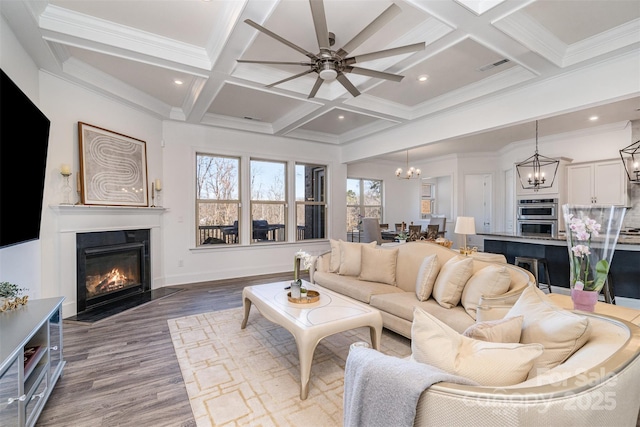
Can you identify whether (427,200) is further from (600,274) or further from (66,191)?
(66,191)

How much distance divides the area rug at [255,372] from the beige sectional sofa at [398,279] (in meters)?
0.38

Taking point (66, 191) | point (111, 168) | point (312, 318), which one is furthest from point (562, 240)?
point (66, 191)

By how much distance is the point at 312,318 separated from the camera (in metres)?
2.39

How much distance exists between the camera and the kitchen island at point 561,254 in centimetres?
390

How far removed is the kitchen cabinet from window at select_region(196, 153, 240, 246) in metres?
6.94

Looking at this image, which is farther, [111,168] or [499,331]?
[111,168]

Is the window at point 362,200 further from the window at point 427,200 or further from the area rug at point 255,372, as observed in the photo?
the area rug at point 255,372

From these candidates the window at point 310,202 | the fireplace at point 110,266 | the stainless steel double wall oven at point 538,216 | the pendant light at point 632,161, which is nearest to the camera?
the fireplace at point 110,266

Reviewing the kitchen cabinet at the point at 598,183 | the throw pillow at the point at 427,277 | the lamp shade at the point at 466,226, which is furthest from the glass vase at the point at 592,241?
the kitchen cabinet at the point at 598,183

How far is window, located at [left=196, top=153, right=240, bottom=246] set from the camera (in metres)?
5.72

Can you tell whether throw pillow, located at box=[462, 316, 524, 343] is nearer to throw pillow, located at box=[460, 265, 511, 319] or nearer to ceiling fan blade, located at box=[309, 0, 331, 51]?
throw pillow, located at box=[460, 265, 511, 319]

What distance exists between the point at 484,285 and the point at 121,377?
305 cm

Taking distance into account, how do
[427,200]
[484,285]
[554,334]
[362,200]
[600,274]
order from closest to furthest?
[554,334], [600,274], [484,285], [362,200], [427,200]

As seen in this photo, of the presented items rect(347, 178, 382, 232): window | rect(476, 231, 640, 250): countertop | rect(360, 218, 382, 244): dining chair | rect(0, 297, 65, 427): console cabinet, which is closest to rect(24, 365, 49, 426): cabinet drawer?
rect(0, 297, 65, 427): console cabinet
